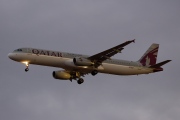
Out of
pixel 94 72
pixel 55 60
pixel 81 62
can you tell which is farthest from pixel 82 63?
pixel 55 60

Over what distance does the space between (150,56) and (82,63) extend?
700 inches

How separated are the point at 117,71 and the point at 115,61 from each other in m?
1.74

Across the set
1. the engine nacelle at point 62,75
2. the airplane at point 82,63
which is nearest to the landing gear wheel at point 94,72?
the airplane at point 82,63

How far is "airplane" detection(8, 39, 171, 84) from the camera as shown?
2953 inches

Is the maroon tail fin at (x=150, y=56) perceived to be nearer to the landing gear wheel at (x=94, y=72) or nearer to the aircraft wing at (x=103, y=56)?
the aircraft wing at (x=103, y=56)

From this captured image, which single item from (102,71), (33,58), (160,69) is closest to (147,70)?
(160,69)

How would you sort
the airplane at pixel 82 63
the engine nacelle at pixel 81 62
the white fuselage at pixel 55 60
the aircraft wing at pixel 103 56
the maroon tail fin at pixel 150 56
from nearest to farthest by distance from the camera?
the white fuselage at pixel 55 60
the airplane at pixel 82 63
the aircraft wing at pixel 103 56
the engine nacelle at pixel 81 62
the maroon tail fin at pixel 150 56

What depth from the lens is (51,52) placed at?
75875 mm

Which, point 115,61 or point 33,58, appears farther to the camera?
point 115,61

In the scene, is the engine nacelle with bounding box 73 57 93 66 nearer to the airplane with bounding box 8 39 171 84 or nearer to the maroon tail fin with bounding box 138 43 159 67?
the airplane with bounding box 8 39 171 84

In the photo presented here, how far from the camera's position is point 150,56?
89.2m

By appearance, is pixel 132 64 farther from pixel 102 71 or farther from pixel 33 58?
pixel 33 58

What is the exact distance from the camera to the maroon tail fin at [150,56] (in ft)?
286

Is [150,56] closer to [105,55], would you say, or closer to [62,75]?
[105,55]
